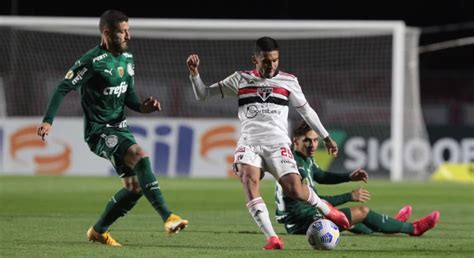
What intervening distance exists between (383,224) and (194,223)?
8.79 feet

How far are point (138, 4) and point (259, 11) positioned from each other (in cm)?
430

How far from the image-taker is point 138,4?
3919cm

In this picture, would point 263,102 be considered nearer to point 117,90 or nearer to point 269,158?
point 269,158

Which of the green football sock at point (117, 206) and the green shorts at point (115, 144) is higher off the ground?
the green shorts at point (115, 144)

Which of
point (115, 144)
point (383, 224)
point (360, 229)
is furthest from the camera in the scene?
point (360, 229)

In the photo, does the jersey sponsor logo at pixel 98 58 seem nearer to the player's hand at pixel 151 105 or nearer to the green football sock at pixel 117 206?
the player's hand at pixel 151 105

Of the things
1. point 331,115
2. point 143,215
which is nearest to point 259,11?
point 331,115

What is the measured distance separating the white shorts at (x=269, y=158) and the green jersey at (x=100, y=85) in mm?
1051

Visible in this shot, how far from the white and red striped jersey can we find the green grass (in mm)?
913

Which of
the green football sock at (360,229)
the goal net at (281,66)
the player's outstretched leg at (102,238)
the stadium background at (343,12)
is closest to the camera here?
the player's outstretched leg at (102,238)

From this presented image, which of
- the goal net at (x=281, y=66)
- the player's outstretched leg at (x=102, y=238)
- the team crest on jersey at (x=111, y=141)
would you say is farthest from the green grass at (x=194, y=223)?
the goal net at (x=281, y=66)

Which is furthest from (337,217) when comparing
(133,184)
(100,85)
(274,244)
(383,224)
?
(100,85)

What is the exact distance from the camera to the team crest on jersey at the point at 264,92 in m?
8.97

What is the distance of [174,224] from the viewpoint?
8.40 m
